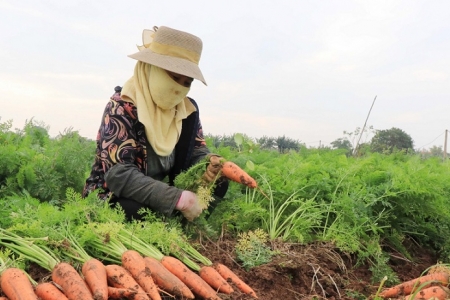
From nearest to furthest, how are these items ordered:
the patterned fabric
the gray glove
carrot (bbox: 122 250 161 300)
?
carrot (bbox: 122 250 161 300) < the gray glove < the patterned fabric

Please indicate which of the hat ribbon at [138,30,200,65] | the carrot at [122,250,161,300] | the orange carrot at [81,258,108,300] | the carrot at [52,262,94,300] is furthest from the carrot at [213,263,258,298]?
the hat ribbon at [138,30,200,65]

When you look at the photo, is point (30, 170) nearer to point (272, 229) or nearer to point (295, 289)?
point (272, 229)

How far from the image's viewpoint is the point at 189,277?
10.6 feet

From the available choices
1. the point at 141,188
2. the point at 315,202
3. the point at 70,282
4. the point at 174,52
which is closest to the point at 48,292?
the point at 70,282

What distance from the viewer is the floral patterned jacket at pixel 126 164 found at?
12.7ft

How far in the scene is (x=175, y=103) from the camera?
13.8 ft

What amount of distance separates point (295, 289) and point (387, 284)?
0.95m

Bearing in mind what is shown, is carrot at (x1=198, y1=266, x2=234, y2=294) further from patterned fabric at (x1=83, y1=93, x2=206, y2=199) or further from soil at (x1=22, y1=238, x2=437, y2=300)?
patterned fabric at (x1=83, y1=93, x2=206, y2=199)

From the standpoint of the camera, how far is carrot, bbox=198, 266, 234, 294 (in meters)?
3.24

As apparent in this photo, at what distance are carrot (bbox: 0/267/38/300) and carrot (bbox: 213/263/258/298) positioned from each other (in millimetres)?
1138

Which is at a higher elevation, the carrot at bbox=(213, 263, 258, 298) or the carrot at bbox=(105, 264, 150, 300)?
the carrot at bbox=(213, 263, 258, 298)

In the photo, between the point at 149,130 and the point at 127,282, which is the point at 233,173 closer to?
the point at 149,130

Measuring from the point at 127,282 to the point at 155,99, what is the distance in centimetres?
163

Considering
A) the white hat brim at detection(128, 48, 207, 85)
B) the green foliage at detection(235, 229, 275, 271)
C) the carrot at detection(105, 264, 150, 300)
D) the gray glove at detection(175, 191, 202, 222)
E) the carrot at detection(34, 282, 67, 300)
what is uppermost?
the white hat brim at detection(128, 48, 207, 85)
